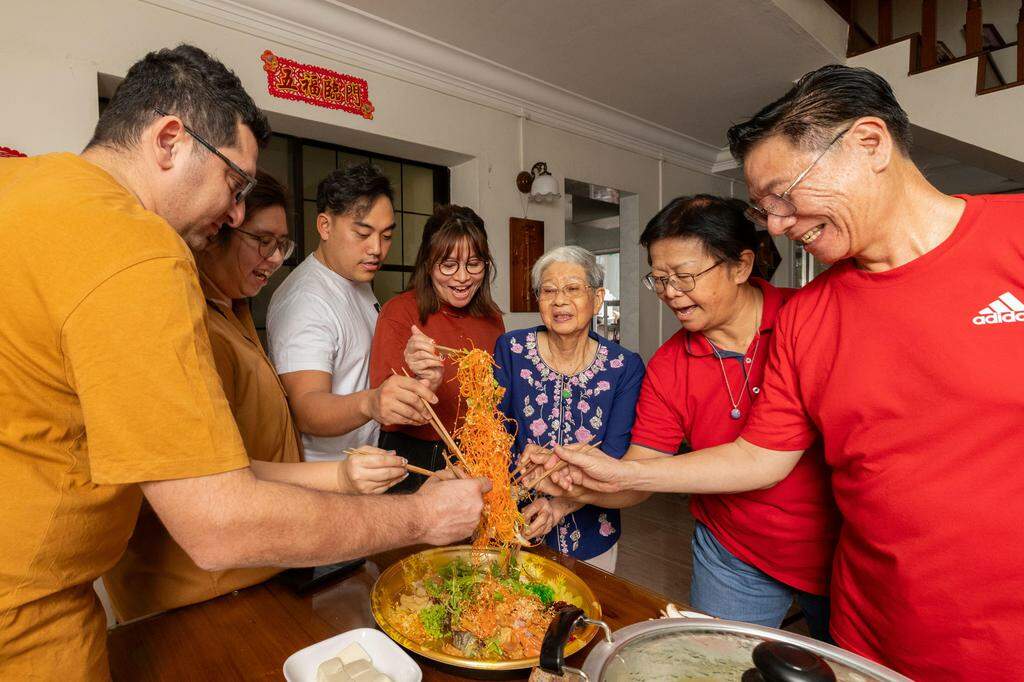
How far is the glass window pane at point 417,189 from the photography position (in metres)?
5.14

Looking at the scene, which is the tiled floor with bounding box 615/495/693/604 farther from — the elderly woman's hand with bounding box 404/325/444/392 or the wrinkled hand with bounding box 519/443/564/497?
the elderly woman's hand with bounding box 404/325/444/392

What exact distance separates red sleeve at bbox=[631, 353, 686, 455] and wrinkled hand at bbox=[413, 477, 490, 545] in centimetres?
76

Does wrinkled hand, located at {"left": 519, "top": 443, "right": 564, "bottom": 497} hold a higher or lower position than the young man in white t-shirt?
lower

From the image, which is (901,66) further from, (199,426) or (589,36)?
(199,426)

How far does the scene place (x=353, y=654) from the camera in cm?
100

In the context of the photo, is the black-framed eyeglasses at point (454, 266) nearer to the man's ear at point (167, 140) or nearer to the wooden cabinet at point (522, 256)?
the man's ear at point (167, 140)

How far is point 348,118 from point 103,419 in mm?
3856

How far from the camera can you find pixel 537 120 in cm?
553

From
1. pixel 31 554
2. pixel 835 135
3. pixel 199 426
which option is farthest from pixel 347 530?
pixel 835 135

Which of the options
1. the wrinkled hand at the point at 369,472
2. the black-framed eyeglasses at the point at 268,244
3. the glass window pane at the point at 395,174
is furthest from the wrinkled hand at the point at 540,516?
the glass window pane at the point at 395,174

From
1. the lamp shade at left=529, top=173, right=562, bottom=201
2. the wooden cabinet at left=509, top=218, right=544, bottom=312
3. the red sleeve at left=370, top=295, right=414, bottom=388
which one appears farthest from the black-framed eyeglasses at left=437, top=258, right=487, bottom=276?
the lamp shade at left=529, top=173, right=562, bottom=201

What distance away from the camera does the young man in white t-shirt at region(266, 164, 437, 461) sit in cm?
206

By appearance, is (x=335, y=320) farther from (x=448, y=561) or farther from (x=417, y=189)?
(x=417, y=189)

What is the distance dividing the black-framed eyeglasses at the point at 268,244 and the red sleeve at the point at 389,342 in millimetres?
550
